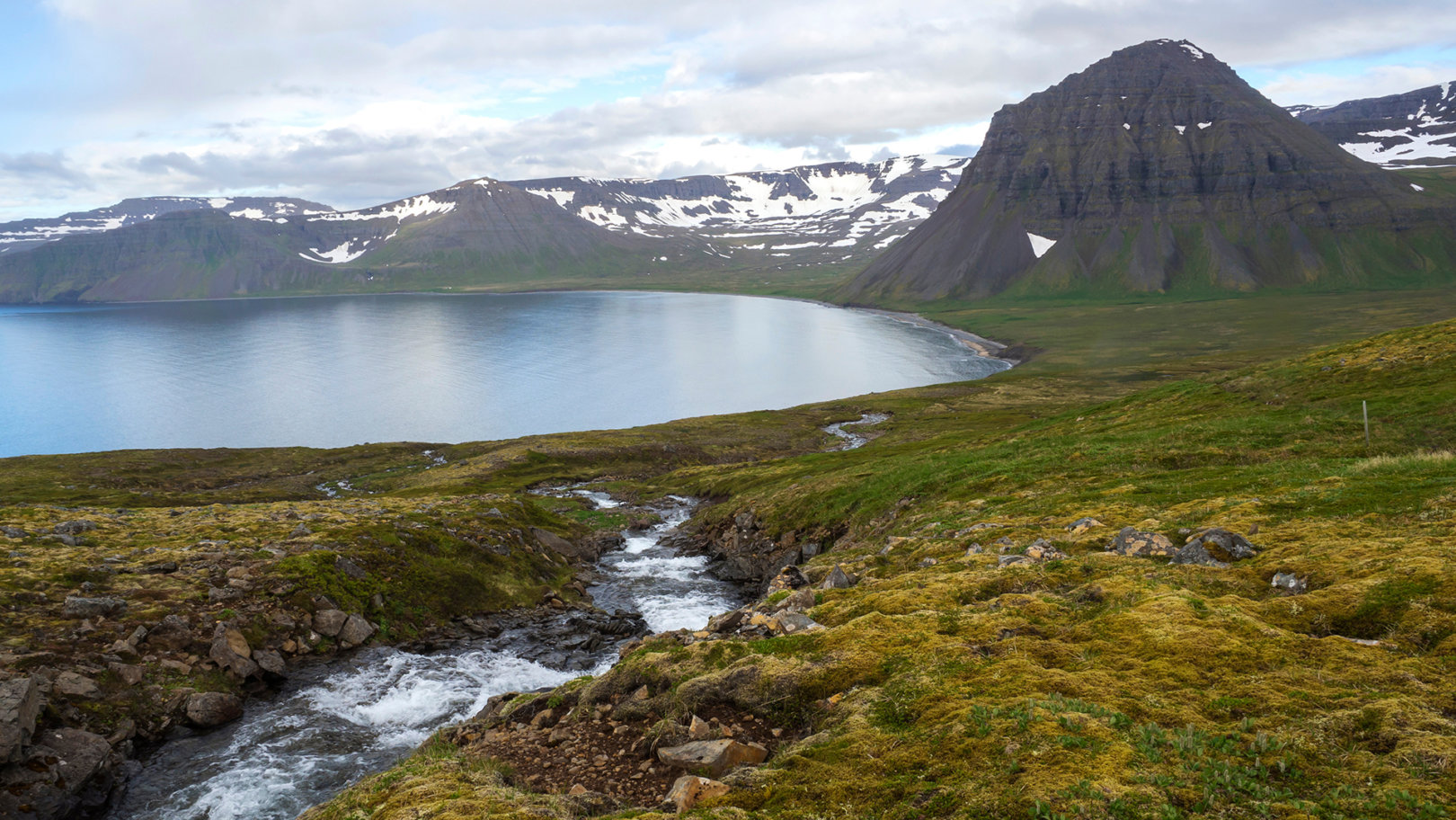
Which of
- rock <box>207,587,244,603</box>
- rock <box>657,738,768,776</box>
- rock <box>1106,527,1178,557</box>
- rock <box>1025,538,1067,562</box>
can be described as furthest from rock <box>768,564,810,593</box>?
rock <box>207,587,244,603</box>

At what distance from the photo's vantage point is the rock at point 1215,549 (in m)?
21.2

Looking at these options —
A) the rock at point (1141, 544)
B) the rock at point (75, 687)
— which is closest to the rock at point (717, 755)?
the rock at point (1141, 544)

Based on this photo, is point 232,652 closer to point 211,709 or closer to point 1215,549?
point 211,709

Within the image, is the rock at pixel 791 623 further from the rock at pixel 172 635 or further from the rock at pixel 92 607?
the rock at pixel 92 607

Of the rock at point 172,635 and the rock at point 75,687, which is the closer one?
the rock at point 75,687

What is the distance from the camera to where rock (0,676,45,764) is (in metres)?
21.7

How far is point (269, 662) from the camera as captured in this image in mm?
31719

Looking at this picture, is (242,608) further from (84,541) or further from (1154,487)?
(1154,487)

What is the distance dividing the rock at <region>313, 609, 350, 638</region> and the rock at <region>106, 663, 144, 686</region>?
24.5 feet

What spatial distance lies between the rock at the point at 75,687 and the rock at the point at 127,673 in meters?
1.03

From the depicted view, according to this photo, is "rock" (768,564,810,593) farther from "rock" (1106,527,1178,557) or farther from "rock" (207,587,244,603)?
"rock" (207,587,244,603)

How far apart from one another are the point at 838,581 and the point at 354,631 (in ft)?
79.2

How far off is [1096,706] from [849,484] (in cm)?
4219

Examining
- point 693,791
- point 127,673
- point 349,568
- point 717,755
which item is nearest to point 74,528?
point 349,568
